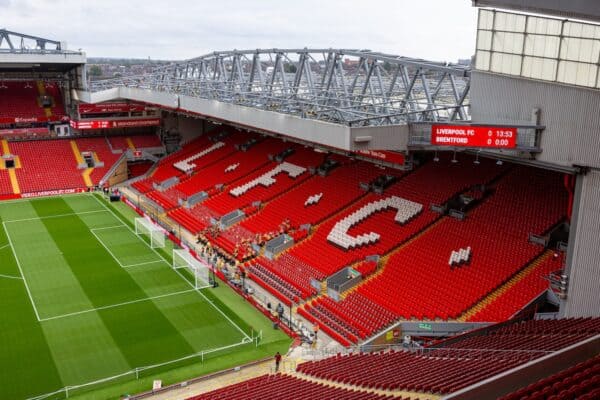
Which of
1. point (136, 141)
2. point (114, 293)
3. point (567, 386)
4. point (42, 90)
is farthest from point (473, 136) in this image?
point (42, 90)

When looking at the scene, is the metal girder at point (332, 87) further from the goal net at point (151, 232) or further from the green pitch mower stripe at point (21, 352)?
the green pitch mower stripe at point (21, 352)

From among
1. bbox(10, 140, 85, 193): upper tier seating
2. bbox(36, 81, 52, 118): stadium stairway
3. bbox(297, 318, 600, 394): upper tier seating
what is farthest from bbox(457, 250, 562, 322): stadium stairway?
bbox(36, 81, 52, 118): stadium stairway

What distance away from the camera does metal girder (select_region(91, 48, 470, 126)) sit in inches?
965

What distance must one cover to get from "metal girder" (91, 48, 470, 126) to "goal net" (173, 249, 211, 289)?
9.13 meters

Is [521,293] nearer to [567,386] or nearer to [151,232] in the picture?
[567,386]

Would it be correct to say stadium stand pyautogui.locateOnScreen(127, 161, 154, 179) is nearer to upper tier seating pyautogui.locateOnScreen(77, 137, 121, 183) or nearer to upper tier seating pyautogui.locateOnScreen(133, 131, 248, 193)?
upper tier seating pyautogui.locateOnScreen(77, 137, 121, 183)

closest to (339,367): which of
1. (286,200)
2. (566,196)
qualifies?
(566,196)

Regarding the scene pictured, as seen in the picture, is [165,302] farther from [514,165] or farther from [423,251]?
[514,165]

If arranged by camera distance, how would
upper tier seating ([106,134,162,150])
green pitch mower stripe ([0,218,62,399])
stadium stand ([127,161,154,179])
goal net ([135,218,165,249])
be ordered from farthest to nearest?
upper tier seating ([106,134,162,150])
stadium stand ([127,161,154,179])
goal net ([135,218,165,249])
green pitch mower stripe ([0,218,62,399])

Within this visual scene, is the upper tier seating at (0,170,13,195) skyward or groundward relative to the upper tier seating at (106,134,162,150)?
groundward

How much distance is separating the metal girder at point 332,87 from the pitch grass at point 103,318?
33.2 feet

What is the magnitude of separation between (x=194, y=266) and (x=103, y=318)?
17.5 ft

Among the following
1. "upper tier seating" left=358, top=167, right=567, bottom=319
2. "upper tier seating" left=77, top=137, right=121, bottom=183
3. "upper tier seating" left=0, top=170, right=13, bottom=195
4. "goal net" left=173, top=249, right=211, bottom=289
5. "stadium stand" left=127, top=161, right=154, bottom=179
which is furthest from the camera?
"stadium stand" left=127, top=161, right=154, bottom=179

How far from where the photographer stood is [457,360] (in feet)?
53.2
